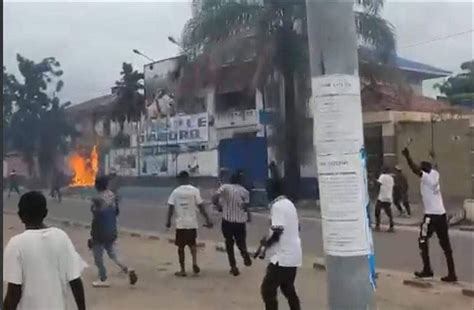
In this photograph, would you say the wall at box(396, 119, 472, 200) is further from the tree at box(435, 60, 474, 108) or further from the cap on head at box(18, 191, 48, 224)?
the cap on head at box(18, 191, 48, 224)

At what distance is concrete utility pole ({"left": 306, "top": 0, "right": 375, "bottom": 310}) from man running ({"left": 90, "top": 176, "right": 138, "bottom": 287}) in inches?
256

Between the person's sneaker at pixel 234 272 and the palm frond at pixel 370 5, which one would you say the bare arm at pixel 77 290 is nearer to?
the person's sneaker at pixel 234 272

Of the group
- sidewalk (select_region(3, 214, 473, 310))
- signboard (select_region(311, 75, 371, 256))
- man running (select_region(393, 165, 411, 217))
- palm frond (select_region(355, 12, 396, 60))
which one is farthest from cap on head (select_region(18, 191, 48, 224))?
palm frond (select_region(355, 12, 396, 60))

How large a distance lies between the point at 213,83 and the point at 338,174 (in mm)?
23365

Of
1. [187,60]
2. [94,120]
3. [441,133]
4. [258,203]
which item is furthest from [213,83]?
[94,120]

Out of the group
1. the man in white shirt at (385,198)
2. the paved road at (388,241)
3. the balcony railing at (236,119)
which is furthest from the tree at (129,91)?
the man in white shirt at (385,198)

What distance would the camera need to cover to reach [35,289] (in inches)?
168

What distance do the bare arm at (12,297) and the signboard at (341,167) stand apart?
180cm

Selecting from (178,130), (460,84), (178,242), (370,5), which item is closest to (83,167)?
(178,130)

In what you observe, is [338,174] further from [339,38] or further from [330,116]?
[339,38]

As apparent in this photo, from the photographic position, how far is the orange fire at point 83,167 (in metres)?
35.4

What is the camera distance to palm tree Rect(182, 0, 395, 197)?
2430cm

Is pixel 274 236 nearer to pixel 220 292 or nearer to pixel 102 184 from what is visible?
pixel 220 292

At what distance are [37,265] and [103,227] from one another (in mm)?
5453
